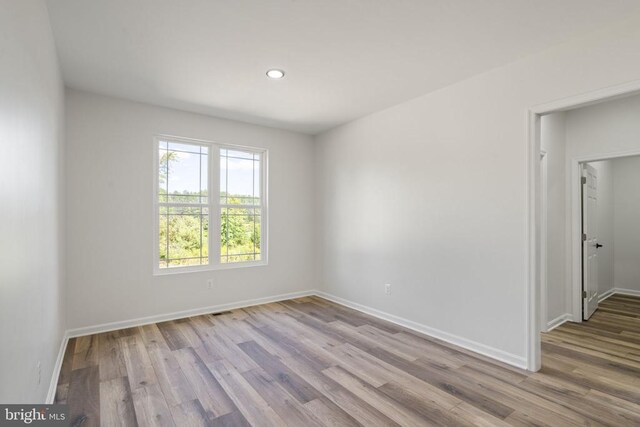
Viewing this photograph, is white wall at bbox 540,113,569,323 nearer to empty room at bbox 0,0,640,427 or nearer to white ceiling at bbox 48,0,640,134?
empty room at bbox 0,0,640,427

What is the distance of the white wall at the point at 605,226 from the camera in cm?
489

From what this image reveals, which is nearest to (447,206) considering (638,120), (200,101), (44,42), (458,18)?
(458,18)

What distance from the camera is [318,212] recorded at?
5262 mm

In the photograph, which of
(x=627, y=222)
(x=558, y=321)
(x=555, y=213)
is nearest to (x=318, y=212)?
(x=555, y=213)

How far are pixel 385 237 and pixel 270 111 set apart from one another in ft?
7.14

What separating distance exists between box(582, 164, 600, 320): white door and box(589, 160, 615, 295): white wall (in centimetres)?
79

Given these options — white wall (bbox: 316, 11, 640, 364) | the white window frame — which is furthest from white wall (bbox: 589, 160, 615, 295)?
the white window frame

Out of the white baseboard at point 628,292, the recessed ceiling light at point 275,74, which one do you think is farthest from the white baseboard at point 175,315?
the white baseboard at point 628,292

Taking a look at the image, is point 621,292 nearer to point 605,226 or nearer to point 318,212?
point 605,226

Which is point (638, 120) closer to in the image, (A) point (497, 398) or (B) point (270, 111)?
(A) point (497, 398)

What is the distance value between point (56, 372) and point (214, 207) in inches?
94.1

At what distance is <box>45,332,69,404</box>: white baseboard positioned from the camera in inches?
87.3

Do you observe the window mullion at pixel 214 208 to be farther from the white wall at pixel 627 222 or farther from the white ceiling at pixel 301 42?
the white wall at pixel 627 222

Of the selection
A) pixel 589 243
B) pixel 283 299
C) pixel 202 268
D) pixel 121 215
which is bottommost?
pixel 283 299
